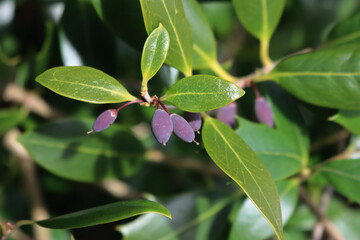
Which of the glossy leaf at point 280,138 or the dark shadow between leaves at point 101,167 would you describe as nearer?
the glossy leaf at point 280,138

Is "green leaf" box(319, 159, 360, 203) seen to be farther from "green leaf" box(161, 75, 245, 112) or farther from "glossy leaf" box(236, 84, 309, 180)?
"green leaf" box(161, 75, 245, 112)

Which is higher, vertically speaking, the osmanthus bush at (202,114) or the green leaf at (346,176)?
the osmanthus bush at (202,114)

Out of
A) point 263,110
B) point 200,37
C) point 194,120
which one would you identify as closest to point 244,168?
point 194,120

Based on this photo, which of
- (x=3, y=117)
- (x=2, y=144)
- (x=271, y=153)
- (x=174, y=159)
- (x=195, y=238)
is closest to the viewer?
(x=271, y=153)

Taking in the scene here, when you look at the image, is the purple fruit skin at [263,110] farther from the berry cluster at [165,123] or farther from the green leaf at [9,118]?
the green leaf at [9,118]

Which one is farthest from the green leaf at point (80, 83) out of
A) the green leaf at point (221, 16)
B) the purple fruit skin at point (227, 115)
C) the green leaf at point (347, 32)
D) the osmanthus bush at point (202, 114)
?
the green leaf at point (221, 16)

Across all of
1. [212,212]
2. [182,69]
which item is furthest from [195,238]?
[182,69]

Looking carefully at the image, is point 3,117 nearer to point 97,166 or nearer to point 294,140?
point 97,166
